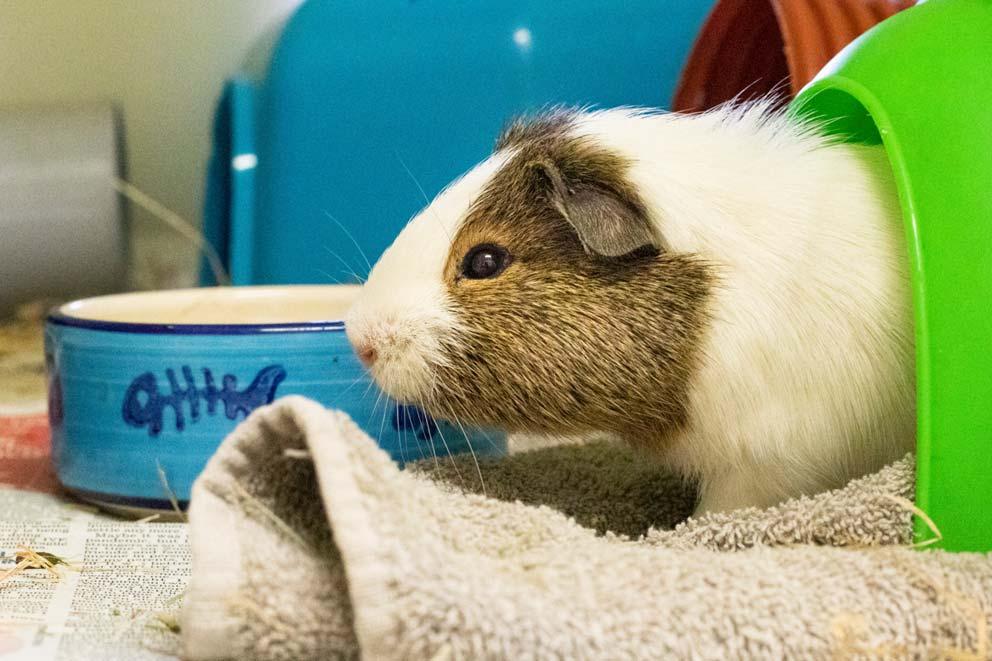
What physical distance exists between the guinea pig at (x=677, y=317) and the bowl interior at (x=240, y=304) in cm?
53

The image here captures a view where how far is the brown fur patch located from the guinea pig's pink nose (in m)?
0.07

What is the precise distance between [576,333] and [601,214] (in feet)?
0.36

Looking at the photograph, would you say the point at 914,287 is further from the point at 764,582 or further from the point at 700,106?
the point at 700,106

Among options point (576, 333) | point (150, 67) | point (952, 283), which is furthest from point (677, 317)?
point (150, 67)

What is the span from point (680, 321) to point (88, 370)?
2.31ft

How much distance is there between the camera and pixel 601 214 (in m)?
1.00

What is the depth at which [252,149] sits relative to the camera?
85.2 inches

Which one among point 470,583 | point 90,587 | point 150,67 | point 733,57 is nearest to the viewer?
point 470,583

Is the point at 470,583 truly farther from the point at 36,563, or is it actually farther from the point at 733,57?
the point at 733,57

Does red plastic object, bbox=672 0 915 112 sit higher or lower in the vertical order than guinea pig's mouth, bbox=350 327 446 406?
higher

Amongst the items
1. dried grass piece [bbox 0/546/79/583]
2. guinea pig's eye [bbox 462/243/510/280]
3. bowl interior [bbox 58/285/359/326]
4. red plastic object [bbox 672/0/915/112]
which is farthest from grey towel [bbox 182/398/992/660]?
red plastic object [bbox 672/0/915/112]

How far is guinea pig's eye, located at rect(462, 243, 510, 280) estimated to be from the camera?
1.05m

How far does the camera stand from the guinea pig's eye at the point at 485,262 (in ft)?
3.43

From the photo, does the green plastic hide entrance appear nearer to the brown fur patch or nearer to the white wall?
the brown fur patch
